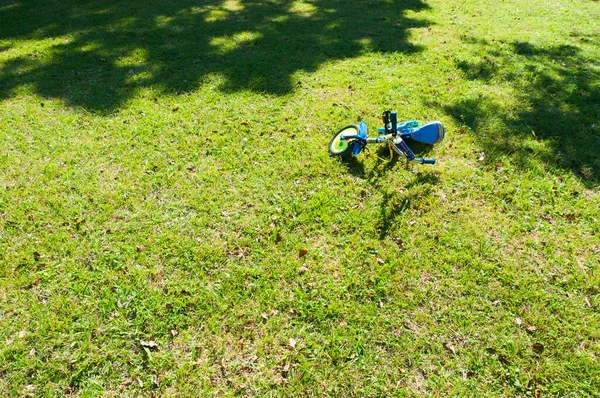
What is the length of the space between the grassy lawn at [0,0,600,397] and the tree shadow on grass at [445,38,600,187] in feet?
0.12

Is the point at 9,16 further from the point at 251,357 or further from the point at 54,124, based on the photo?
the point at 251,357

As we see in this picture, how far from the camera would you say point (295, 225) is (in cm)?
443

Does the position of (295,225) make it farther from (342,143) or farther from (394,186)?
(342,143)

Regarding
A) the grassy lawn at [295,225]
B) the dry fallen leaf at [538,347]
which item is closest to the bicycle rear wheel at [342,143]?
the grassy lawn at [295,225]

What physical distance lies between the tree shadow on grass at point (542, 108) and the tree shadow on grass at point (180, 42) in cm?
196

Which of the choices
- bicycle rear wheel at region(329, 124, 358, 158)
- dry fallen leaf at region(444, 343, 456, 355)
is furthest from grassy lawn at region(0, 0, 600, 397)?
bicycle rear wheel at region(329, 124, 358, 158)

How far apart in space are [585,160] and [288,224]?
4.03m

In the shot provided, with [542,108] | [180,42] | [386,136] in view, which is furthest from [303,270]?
[180,42]

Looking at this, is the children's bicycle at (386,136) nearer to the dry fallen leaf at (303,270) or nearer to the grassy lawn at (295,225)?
the grassy lawn at (295,225)

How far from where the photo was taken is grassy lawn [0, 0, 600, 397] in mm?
3252

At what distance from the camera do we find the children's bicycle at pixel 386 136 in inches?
189

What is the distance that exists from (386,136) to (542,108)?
10.3 ft

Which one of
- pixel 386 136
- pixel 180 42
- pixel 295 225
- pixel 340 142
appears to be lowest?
pixel 295 225

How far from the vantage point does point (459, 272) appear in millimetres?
3883
